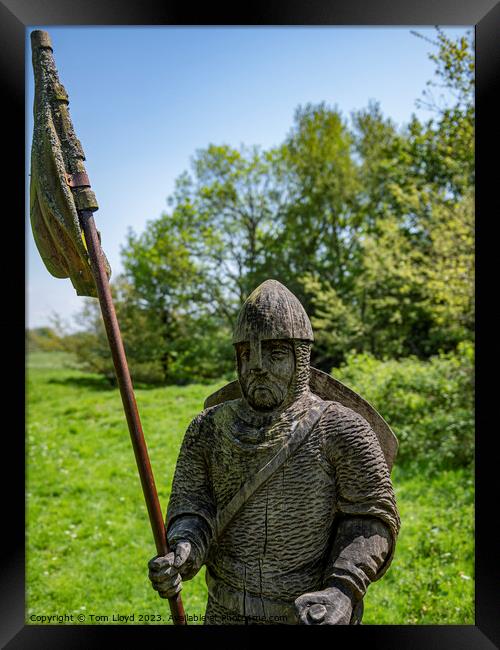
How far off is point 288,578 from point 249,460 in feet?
1.67

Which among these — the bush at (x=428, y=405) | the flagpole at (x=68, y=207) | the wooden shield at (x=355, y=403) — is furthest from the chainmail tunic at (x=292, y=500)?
the bush at (x=428, y=405)

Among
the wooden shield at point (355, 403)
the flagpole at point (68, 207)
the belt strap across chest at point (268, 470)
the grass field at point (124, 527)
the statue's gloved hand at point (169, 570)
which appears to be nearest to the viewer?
the statue's gloved hand at point (169, 570)

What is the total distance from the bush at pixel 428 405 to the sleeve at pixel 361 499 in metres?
6.78

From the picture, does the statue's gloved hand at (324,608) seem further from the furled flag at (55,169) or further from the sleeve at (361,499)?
the furled flag at (55,169)

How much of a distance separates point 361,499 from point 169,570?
82cm

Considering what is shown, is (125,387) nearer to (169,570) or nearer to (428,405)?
(169,570)

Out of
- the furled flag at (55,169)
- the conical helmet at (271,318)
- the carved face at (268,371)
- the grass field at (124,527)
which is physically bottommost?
the grass field at (124,527)

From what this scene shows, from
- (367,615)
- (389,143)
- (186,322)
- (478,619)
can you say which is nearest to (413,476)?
(367,615)

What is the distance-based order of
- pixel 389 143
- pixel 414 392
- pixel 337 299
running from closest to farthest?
1. pixel 414 392
2. pixel 337 299
3. pixel 389 143

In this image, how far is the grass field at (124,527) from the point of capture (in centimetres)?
616

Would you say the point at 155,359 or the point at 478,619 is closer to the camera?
the point at 478,619

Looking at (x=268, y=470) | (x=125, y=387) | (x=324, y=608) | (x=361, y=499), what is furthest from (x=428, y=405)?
(x=125, y=387)

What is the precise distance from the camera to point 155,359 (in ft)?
37.5
